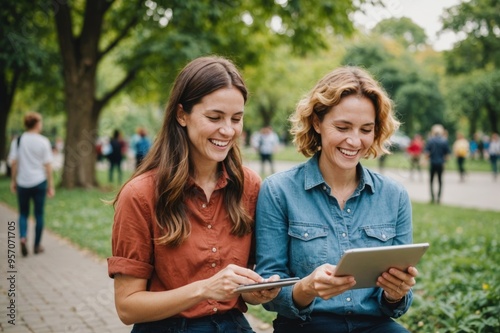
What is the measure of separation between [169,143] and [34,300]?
381 cm

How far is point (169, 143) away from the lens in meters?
2.52

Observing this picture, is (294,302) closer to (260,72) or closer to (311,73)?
(260,72)

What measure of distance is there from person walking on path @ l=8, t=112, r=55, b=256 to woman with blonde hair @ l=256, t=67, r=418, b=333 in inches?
228

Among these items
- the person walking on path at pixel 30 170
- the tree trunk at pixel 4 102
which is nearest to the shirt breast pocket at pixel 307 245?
the person walking on path at pixel 30 170

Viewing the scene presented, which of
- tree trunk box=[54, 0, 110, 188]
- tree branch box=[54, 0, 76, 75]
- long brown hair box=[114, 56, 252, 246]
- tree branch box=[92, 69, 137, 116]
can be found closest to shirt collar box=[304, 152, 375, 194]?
long brown hair box=[114, 56, 252, 246]

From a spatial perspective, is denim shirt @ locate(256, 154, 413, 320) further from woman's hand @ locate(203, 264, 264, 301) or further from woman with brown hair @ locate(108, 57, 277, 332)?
woman's hand @ locate(203, 264, 264, 301)

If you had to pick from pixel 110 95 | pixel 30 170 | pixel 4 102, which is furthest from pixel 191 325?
pixel 4 102

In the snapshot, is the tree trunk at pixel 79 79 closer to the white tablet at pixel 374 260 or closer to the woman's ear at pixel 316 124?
the woman's ear at pixel 316 124

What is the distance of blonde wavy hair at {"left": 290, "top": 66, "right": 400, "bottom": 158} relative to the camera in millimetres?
2590

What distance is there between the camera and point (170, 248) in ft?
7.77

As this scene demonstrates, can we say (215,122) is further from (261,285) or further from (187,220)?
(261,285)

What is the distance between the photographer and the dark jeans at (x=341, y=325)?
253 cm

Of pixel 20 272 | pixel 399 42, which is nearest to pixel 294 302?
pixel 20 272

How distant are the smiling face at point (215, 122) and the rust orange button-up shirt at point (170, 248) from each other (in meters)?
0.21
